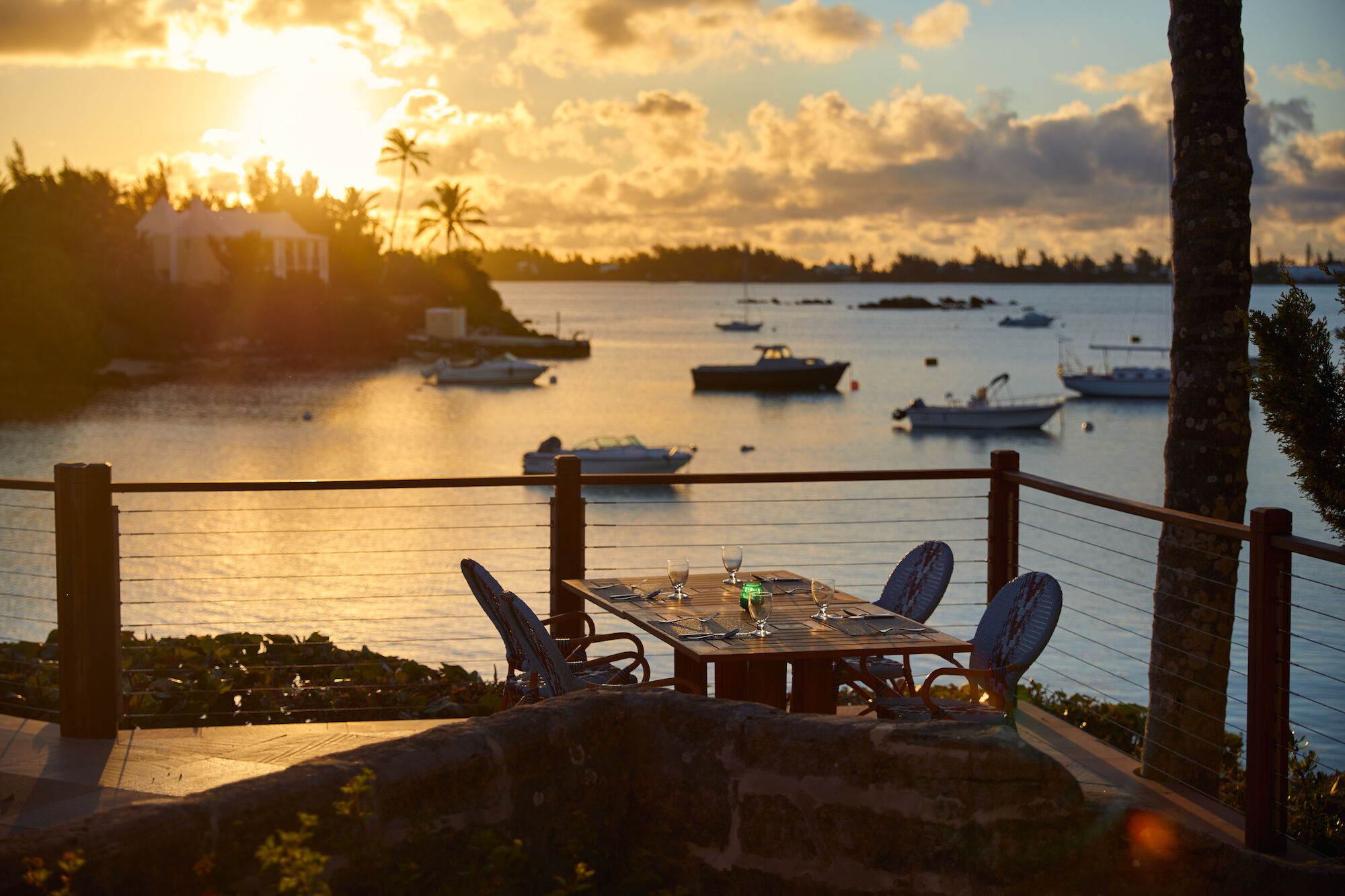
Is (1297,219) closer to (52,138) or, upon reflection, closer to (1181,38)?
(1181,38)

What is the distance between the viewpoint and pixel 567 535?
557 cm

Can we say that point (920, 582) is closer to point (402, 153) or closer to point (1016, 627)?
point (1016, 627)

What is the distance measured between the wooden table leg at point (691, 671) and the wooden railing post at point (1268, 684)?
1.85 metres

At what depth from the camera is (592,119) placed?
5362 centimetres

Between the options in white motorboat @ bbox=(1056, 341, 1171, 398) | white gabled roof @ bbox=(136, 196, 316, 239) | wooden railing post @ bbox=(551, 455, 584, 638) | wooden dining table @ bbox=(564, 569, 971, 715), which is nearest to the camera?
wooden dining table @ bbox=(564, 569, 971, 715)

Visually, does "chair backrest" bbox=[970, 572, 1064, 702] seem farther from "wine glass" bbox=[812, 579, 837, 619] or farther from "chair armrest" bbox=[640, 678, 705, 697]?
"chair armrest" bbox=[640, 678, 705, 697]

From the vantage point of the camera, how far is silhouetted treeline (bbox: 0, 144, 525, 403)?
57094 mm

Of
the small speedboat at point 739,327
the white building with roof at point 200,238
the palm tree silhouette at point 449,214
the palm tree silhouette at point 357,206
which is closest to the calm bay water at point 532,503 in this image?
the white building with roof at point 200,238

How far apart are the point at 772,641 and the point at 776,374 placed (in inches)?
2288

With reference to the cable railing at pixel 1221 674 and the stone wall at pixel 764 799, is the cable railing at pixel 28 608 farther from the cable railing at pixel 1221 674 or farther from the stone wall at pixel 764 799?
the cable railing at pixel 1221 674

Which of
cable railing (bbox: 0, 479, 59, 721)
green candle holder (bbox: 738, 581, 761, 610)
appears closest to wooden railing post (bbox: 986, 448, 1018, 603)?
green candle holder (bbox: 738, 581, 761, 610)

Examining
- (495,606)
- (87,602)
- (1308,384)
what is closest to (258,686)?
(87,602)

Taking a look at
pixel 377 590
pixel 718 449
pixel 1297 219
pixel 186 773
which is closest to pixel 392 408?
pixel 718 449

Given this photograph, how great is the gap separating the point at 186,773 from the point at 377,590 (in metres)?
17.6
